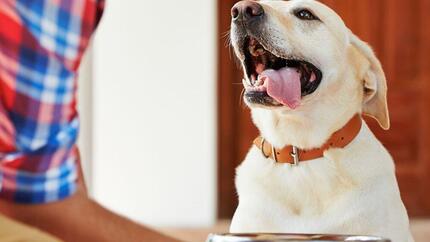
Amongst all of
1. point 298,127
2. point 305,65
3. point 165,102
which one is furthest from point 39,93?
point 165,102

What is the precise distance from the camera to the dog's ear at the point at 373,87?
4.28 feet

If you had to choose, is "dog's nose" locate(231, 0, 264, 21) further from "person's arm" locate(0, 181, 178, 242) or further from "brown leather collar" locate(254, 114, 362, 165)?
"person's arm" locate(0, 181, 178, 242)

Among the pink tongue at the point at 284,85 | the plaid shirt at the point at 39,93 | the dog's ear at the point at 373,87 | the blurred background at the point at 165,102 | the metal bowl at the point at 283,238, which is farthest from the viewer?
the blurred background at the point at 165,102

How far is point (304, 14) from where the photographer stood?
4.47 ft

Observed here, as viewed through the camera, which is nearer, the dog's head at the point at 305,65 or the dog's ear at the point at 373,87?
the dog's head at the point at 305,65

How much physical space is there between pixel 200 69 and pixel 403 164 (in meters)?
1.01

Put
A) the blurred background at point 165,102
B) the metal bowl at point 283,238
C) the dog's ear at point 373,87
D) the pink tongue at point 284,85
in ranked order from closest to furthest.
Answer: the metal bowl at point 283,238 < the pink tongue at point 284,85 < the dog's ear at point 373,87 < the blurred background at point 165,102

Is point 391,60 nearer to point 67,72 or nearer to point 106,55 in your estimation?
point 106,55

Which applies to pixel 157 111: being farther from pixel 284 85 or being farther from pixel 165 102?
pixel 284 85

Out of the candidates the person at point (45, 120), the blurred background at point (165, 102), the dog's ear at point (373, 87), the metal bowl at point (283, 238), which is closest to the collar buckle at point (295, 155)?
the dog's ear at point (373, 87)

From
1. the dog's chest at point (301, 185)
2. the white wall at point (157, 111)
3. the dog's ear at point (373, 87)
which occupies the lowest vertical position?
the white wall at point (157, 111)

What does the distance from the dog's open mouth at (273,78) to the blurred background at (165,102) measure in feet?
9.45

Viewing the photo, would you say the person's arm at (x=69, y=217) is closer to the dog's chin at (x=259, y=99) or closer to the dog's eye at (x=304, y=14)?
the dog's chin at (x=259, y=99)

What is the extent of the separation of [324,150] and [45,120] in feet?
1.59
